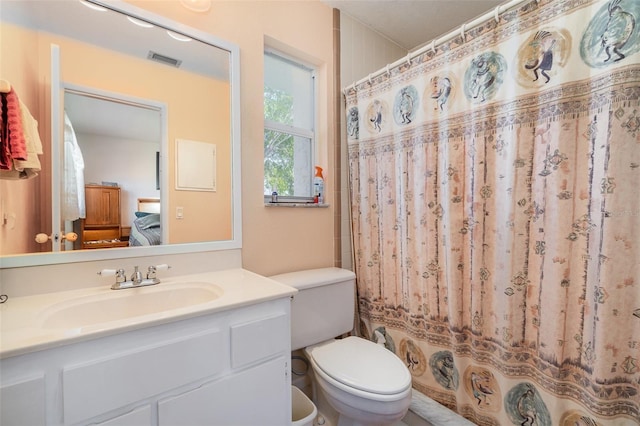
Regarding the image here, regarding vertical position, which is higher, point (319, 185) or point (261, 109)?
point (261, 109)

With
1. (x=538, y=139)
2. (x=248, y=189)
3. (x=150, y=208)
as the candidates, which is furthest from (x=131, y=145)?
(x=538, y=139)

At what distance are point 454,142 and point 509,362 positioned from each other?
0.96 m

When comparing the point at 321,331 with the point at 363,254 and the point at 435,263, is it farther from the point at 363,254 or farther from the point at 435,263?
the point at 435,263

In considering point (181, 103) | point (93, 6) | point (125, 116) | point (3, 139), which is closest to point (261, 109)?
point (181, 103)

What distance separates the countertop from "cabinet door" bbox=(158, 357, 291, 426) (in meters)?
0.24

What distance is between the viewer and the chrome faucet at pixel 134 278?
→ 3.39ft

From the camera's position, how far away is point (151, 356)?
75cm

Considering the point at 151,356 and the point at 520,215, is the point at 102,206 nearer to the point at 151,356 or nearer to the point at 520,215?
the point at 151,356

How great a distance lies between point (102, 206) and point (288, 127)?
1.03 metres

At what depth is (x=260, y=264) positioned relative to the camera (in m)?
1.47

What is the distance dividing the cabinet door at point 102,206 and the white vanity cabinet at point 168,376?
583 millimetres

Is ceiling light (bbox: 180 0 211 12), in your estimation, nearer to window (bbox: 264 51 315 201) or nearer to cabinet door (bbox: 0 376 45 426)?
window (bbox: 264 51 315 201)

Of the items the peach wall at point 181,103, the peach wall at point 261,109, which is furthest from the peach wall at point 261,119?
the peach wall at point 181,103

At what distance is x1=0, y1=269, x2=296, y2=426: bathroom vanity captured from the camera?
0.64 metres
